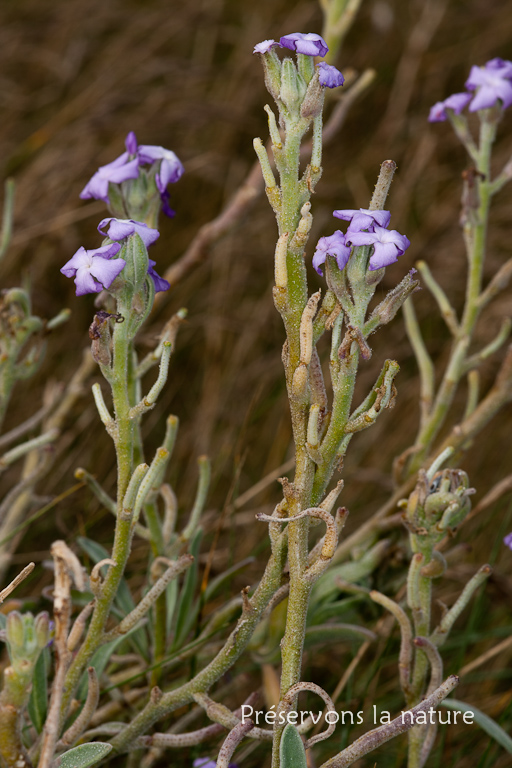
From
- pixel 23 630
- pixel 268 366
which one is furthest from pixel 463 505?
pixel 268 366

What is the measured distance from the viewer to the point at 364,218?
0.96 metres

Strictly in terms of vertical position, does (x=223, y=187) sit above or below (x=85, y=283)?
above

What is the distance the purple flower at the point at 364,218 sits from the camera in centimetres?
96

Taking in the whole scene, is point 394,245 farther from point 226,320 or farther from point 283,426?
point 226,320

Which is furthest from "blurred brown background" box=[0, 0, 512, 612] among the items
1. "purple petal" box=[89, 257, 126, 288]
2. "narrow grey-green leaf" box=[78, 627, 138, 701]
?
"purple petal" box=[89, 257, 126, 288]

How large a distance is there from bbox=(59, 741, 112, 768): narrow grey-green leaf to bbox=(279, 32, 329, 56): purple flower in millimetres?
935

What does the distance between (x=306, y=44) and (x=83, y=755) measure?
0.97 metres

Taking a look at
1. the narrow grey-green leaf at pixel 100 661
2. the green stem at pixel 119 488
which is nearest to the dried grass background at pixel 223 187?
the narrow grey-green leaf at pixel 100 661

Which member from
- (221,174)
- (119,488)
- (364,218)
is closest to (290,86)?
(364,218)

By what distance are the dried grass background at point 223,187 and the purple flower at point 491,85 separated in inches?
40.8

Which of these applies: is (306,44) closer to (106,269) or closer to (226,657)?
(106,269)

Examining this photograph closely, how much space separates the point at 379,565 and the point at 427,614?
38cm

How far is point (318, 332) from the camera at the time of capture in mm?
1029

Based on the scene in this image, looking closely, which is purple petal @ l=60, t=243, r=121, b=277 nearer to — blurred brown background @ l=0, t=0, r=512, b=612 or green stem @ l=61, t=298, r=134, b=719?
green stem @ l=61, t=298, r=134, b=719
